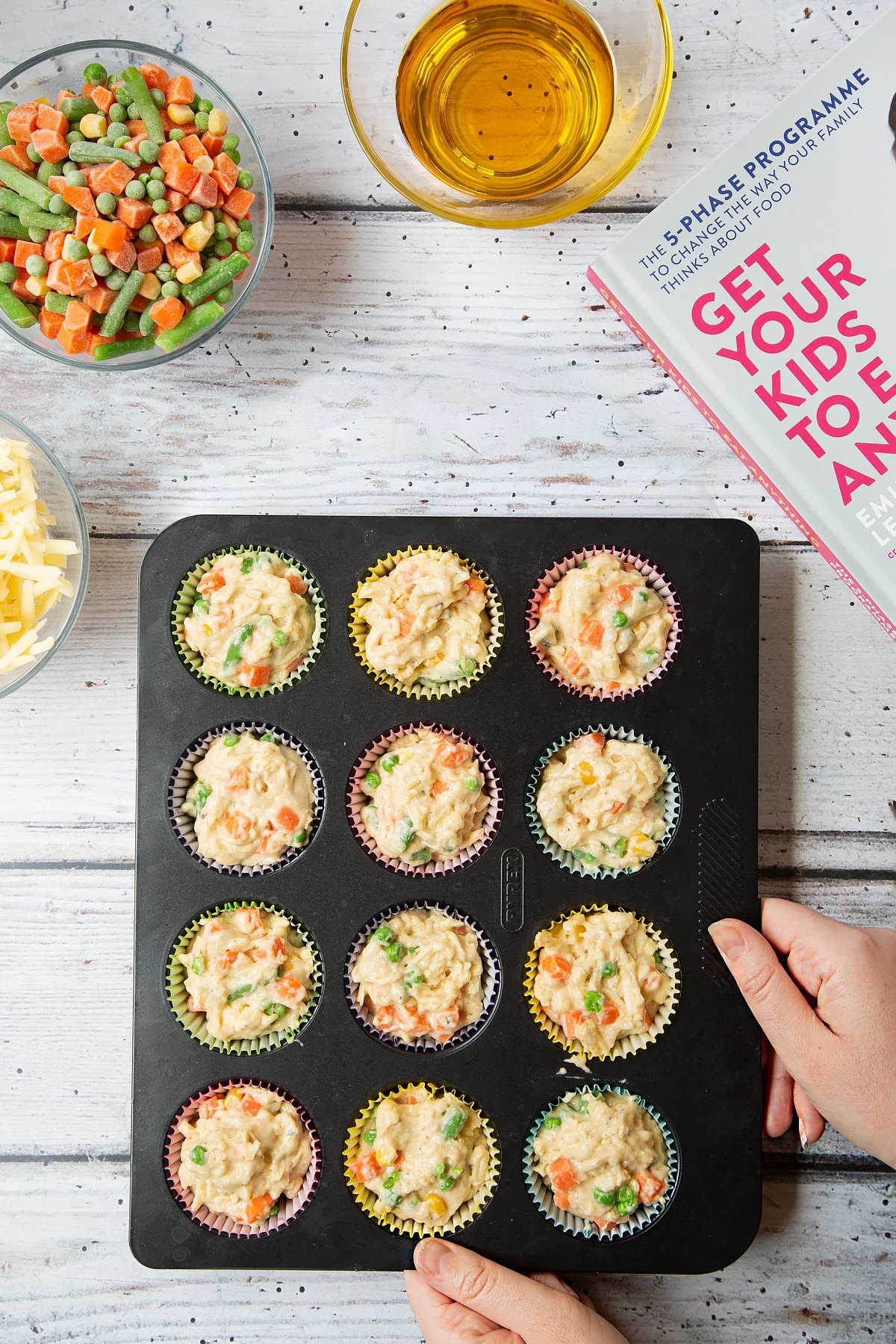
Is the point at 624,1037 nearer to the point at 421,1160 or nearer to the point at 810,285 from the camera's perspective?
the point at 421,1160

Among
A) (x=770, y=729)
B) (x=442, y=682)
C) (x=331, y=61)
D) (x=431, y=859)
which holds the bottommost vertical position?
(x=431, y=859)

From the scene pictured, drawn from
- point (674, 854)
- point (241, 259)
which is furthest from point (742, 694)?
point (241, 259)

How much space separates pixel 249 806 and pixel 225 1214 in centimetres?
89

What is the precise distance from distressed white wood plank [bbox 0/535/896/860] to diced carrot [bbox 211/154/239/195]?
2.23 feet

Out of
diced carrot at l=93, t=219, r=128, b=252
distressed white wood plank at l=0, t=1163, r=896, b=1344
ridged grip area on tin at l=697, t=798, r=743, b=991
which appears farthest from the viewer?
distressed white wood plank at l=0, t=1163, r=896, b=1344

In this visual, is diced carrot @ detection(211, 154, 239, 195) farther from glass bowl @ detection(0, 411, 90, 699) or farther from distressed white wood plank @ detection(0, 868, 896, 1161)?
distressed white wood plank @ detection(0, 868, 896, 1161)

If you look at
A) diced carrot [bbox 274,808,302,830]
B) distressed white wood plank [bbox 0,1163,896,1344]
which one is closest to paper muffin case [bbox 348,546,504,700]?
diced carrot [bbox 274,808,302,830]

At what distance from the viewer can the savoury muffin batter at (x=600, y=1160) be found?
2070 millimetres

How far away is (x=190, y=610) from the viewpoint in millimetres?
2213

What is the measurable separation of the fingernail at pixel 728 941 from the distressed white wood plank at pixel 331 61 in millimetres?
1714

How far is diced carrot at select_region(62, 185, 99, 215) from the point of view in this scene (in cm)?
204

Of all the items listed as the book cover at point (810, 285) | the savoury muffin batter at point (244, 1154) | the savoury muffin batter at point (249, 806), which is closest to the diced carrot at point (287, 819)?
the savoury muffin batter at point (249, 806)

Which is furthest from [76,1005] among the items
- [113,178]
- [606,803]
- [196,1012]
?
[113,178]

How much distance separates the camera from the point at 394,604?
2160 millimetres
